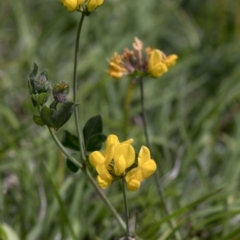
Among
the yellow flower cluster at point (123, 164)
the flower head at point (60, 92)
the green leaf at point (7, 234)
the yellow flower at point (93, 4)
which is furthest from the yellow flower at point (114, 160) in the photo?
the green leaf at point (7, 234)

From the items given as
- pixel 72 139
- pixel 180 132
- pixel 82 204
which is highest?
pixel 72 139

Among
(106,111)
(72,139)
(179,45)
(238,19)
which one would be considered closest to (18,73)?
(106,111)

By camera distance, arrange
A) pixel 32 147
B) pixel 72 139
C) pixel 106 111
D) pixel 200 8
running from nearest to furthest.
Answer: pixel 72 139 < pixel 32 147 < pixel 106 111 < pixel 200 8

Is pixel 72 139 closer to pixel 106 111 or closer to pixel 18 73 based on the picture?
pixel 106 111

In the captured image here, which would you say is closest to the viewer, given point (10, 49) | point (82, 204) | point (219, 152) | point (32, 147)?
point (82, 204)

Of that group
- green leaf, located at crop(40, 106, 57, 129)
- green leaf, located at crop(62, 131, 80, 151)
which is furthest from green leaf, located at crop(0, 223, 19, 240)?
green leaf, located at crop(40, 106, 57, 129)

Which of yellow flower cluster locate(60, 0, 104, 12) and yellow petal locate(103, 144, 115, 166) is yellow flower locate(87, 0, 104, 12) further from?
yellow petal locate(103, 144, 115, 166)
